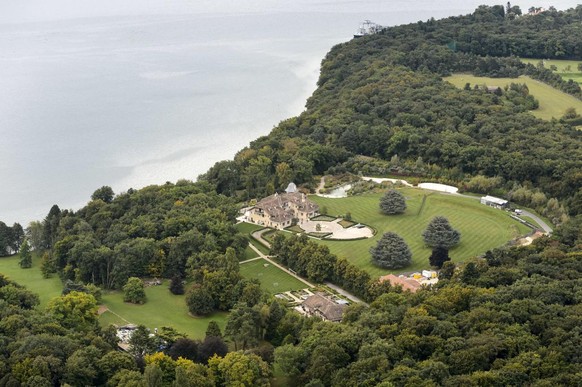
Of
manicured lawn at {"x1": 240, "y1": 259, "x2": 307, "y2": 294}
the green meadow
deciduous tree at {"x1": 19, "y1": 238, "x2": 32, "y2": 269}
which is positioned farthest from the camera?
deciduous tree at {"x1": 19, "y1": 238, "x2": 32, "y2": 269}

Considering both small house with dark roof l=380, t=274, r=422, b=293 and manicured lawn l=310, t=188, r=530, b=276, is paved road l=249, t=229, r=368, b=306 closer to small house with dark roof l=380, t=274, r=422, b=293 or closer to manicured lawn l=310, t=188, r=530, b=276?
small house with dark roof l=380, t=274, r=422, b=293

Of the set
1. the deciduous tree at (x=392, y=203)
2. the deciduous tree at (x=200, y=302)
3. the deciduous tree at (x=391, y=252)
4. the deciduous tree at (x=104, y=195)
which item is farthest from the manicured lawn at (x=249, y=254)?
the deciduous tree at (x=104, y=195)

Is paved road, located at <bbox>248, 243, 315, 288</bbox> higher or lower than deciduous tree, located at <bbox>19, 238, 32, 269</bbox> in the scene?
lower

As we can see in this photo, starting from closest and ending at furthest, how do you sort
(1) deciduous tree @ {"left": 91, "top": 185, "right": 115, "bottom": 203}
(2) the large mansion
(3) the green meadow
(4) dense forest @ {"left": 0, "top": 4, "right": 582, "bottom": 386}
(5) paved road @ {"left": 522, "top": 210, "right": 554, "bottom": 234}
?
(4) dense forest @ {"left": 0, "top": 4, "right": 582, "bottom": 386}
(3) the green meadow
(5) paved road @ {"left": 522, "top": 210, "right": 554, "bottom": 234}
(2) the large mansion
(1) deciduous tree @ {"left": 91, "top": 185, "right": 115, "bottom": 203}

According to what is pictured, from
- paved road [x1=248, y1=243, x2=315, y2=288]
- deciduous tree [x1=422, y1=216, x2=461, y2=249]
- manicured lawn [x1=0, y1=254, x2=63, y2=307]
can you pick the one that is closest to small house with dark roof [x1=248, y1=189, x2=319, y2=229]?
paved road [x1=248, y1=243, x2=315, y2=288]

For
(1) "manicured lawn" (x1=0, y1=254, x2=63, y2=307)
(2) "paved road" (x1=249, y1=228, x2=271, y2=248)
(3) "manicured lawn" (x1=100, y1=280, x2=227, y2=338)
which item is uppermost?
(2) "paved road" (x1=249, y1=228, x2=271, y2=248)

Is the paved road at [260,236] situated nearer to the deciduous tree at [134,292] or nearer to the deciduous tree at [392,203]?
the deciduous tree at [392,203]

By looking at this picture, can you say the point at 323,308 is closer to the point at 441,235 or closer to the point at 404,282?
the point at 404,282
